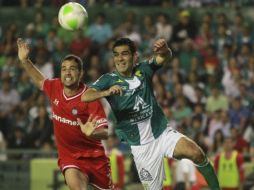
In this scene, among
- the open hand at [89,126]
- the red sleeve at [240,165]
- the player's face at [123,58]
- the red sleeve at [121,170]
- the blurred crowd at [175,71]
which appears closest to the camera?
the open hand at [89,126]

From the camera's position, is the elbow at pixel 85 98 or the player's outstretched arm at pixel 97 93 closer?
the player's outstretched arm at pixel 97 93

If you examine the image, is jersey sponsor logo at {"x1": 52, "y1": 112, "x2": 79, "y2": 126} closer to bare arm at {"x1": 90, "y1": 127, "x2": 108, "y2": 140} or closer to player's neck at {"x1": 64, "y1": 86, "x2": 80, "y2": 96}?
player's neck at {"x1": 64, "y1": 86, "x2": 80, "y2": 96}

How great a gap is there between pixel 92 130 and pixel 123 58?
→ 1.02 meters

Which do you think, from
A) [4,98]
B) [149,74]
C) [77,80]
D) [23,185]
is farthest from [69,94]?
[4,98]

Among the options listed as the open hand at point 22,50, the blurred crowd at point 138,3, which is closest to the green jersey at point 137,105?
the open hand at point 22,50

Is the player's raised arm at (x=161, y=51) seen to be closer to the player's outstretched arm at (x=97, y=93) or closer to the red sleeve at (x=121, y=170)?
the player's outstretched arm at (x=97, y=93)

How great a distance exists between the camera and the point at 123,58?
465 inches

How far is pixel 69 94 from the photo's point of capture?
12250mm

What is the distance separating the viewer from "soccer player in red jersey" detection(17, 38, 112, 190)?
12055mm

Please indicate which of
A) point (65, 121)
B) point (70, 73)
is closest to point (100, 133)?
point (65, 121)

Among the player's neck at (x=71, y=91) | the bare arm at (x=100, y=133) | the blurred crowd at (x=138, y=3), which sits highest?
the blurred crowd at (x=138, y=3)

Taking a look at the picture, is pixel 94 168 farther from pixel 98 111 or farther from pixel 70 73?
pixel 70 73

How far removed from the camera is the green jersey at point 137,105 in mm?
11836

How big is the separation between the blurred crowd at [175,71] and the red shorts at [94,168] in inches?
210
